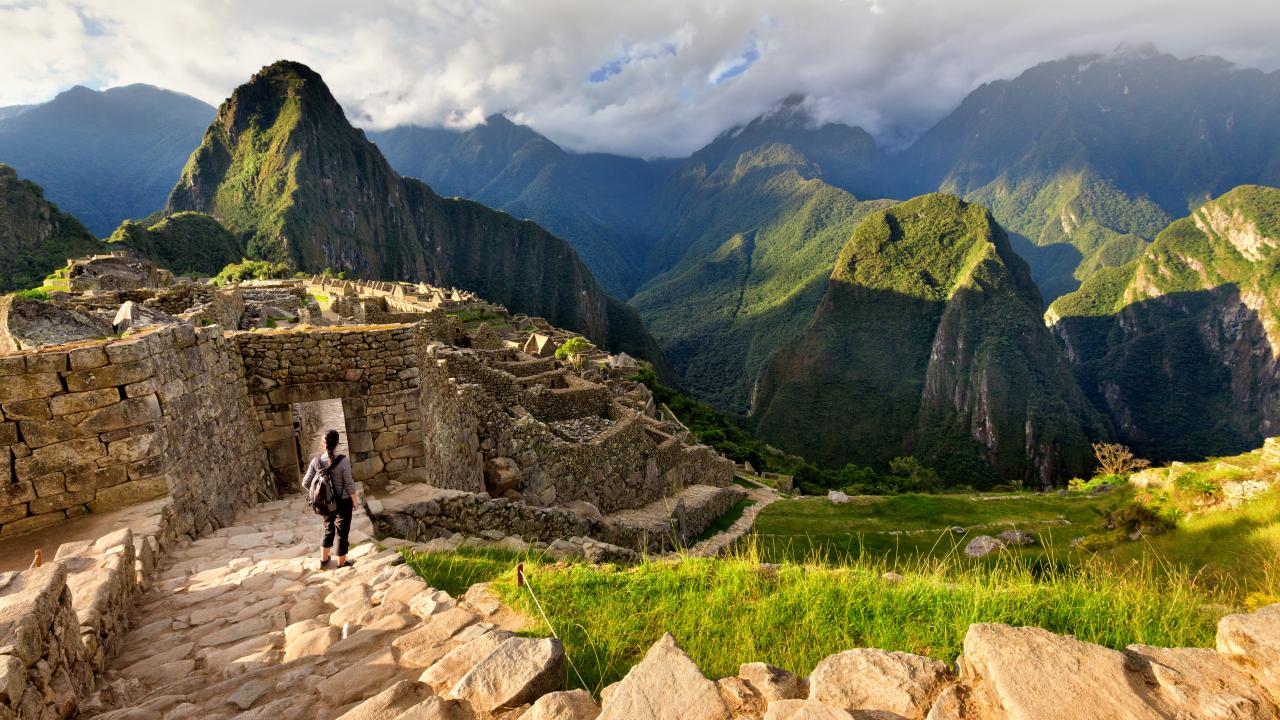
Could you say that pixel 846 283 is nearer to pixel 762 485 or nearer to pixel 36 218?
pixel 762 485

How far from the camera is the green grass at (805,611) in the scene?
3.75 m

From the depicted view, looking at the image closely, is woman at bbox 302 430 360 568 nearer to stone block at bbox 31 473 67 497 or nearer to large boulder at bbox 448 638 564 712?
stone block at bbox 31 473 67 497

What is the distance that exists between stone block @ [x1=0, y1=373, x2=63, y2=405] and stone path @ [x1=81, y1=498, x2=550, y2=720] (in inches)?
75.1

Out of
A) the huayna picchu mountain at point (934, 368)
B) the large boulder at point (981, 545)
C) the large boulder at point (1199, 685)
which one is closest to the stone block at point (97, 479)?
the large boulder at point (1199, 685)

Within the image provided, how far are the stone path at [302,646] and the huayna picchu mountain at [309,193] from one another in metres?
133

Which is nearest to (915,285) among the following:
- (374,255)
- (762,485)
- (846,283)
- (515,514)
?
(846,283)

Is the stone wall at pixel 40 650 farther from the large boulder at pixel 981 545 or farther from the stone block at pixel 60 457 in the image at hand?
the large boulder at pixel 981 545

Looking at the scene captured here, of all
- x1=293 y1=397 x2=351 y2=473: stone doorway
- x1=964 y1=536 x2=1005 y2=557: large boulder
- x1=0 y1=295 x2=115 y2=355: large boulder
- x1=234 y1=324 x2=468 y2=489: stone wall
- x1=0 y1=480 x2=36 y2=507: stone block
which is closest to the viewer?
x1=0 y1=480 x2=36 y2=507: stone block

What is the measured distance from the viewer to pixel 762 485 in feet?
101

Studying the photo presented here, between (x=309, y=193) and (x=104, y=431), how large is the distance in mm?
177705

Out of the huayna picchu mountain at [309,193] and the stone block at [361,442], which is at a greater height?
the huayna picchu mountain at [309,193]

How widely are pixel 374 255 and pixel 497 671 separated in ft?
628

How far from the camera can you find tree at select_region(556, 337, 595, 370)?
1336 inches

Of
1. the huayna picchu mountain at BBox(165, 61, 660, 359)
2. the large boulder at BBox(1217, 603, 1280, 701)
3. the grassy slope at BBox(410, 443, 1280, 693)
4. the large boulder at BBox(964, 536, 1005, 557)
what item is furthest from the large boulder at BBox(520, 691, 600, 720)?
the huayna picchu mountain at BBox(165, 61, 660, 359)
